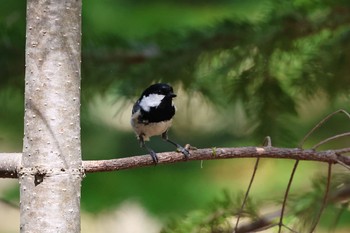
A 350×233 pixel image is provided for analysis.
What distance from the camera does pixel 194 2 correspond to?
3154 millimetres

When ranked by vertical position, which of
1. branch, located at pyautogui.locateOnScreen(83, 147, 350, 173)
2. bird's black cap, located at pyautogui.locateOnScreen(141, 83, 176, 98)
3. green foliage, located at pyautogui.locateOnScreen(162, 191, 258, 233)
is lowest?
green foliage, located at pyautogui.locateOnScreen(162, 191, 258, 233)

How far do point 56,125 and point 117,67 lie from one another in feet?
2.24

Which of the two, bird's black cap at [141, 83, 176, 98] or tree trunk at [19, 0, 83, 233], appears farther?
bird's black cap at [141, 83, 176, 98]

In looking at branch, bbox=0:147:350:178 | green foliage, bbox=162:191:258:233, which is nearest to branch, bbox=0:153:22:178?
branch, bbox=0:147:350:178

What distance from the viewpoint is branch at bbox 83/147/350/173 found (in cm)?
91

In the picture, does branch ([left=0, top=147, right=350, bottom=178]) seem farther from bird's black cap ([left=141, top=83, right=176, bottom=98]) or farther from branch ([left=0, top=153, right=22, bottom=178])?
bird's black cap ([left=141, top=83, right=176, bottom=98])

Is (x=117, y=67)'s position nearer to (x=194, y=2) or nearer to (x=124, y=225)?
(x=194, y=2)

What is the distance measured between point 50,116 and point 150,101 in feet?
1.98

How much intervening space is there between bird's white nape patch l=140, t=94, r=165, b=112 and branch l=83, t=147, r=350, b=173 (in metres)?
0.44

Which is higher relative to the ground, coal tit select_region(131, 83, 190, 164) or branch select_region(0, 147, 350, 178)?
coal tit select_region(131, 83, 190, 164)

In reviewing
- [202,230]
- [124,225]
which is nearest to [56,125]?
[202,230]

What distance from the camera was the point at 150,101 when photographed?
145cm

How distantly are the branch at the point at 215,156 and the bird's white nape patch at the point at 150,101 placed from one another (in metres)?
0.44

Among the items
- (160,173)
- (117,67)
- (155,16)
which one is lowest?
(160,173)
